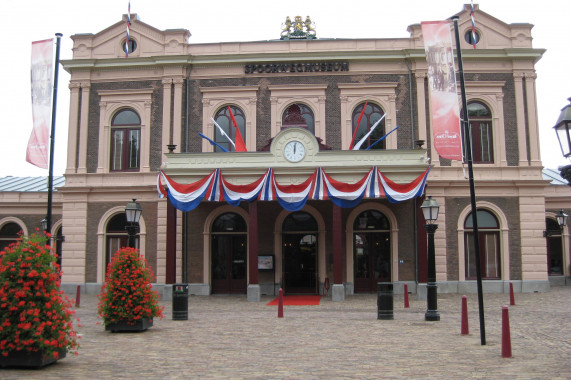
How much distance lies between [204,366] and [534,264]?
64.3 feet

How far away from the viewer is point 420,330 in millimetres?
14438

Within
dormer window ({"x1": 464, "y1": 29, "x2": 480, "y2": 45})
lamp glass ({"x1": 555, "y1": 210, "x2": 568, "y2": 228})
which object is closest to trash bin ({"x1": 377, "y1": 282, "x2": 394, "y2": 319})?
dormer window ({"x1": 464, "y1": 29, "x2": 480, "y2": 45})

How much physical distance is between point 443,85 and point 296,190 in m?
8.93

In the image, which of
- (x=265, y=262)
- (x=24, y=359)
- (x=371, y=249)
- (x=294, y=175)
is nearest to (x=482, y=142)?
(x=371, y=249)

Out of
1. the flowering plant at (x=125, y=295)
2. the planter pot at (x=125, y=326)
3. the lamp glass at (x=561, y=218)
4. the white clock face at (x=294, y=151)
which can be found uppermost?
the white clock face at (x=294, y=151)

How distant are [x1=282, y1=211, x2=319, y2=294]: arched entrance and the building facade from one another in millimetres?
47

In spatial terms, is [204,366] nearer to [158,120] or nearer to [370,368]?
[370,368]

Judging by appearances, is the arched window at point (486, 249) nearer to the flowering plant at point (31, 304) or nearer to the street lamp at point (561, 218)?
the street lamp at point (561, 218)

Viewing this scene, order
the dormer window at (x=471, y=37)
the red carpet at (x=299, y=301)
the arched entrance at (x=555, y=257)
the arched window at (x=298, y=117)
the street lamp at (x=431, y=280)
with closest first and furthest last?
the street lamp at (x=431, y=280) < the red carpet at (x=299, y=301) < the arched window at (x=298, y=117) < the dormer window at (x=471, y=37) < the arched entrance at (x=555, y=257)

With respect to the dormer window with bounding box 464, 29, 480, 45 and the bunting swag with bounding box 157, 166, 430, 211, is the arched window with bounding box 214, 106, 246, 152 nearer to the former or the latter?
the bunting swag with bounding box 157, 166, 430, 211

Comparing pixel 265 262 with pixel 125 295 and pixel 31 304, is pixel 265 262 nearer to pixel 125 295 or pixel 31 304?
pixel 125 295

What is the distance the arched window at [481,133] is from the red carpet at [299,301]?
9943mm

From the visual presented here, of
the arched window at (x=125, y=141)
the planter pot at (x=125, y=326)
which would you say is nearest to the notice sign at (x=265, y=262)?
the arched window at (x=125, y=141)

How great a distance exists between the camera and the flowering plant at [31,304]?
31.1 feet
